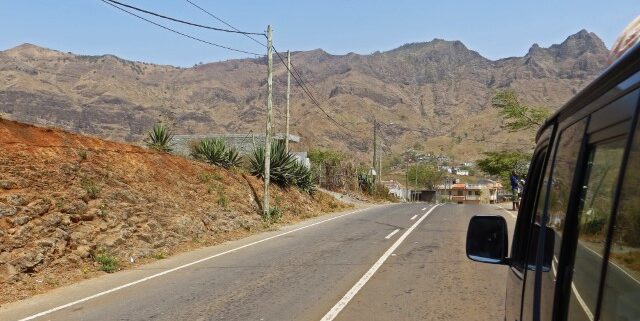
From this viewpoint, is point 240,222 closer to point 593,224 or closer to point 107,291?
point 107,291

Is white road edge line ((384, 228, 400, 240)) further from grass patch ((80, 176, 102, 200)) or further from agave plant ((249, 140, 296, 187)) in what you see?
agave plant ((249, 140, 296, 187))

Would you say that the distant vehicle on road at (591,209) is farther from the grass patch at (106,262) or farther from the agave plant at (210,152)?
the agave plant at (210,152)

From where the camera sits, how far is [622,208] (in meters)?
1.59

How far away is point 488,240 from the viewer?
3.15 meters

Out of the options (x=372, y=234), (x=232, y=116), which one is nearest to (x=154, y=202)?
(x=372, y=234)

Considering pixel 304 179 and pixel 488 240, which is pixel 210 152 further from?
pixel 488 240

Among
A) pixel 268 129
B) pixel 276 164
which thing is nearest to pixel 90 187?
pixel 268 129

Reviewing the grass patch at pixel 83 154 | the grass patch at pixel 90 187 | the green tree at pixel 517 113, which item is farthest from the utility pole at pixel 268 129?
the green tree at pixel 517 113

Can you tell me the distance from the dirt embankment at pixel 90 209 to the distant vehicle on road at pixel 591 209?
9.18 meters

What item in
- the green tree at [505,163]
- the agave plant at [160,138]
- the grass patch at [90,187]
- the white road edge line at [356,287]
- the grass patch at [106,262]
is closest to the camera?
the white road edge line at [356,287]

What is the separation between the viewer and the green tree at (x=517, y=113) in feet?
120

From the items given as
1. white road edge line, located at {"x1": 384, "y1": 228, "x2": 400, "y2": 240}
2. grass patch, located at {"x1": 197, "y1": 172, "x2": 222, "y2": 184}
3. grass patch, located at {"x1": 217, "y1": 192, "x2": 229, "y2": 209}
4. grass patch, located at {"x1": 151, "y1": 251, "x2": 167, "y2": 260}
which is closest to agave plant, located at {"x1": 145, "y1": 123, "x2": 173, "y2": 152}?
grass patch, located at {"x1": 197, "y1": 172, "x2": 222, "y2": 184}

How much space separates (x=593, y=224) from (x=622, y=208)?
0.24 m

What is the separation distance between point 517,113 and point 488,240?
36.1 meters
